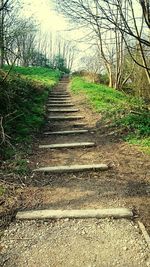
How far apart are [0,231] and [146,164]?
269 centimetres

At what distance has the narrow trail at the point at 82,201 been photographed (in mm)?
2717

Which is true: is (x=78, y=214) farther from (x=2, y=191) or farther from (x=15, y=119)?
(x=15, y=119)

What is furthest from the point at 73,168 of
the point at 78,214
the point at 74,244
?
the point at 74,244

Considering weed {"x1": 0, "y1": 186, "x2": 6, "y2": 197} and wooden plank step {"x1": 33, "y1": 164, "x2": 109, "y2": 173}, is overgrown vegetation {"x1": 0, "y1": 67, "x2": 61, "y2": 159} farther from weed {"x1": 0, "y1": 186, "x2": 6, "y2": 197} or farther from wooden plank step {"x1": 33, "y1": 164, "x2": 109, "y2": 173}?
weed {"x1": 0, "y1": 186, "x2": 6, "y2": 197}

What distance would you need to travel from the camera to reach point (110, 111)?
8164mm

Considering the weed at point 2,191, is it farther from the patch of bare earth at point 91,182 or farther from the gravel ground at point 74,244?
the gravel ground at point 74,244

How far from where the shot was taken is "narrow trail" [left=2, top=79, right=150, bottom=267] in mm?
2717

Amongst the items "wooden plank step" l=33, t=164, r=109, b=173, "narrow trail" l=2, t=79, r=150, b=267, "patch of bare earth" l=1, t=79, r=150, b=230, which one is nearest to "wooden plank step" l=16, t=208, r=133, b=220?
"narrow trail" l=2, t=79, r=150, b=267

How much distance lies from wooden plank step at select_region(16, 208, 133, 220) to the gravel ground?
0.07 metres

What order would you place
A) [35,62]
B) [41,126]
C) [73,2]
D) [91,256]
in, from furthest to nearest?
[35,62] < [41,126] < [73,2] < [91,256]

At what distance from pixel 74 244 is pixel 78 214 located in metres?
0.50

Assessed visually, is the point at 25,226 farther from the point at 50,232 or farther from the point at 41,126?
the point at 41,126

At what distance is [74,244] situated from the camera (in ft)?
9.46

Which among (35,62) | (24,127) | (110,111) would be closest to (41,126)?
(24,127)
